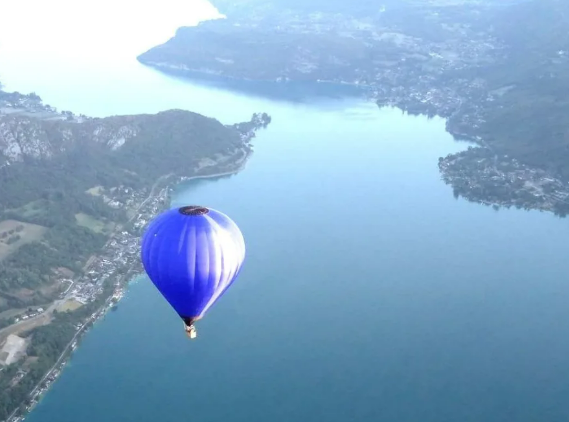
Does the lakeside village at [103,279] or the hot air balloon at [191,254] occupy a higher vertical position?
the hot air balloon at [191,254]

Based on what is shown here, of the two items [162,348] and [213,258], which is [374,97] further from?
[213,258]

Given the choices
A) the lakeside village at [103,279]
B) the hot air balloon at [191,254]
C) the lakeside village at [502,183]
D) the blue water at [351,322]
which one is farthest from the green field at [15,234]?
the lakeside village at [502,183]

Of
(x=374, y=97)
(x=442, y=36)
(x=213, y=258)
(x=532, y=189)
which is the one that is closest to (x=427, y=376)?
(x=213, y=258)

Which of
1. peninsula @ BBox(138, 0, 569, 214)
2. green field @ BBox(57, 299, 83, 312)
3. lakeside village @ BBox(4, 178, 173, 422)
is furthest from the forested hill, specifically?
peninsula @ BBox(138, 0, 569, 214)

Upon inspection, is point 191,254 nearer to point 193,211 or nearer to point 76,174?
point 193,211

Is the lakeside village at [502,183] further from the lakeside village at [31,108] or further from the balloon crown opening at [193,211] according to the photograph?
the balloon crown opening at [193,211]

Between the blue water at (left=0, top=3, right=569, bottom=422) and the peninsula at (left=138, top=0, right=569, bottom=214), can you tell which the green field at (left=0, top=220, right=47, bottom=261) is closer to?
the blue water at (left=0, top=3, right=569, bottom=422)

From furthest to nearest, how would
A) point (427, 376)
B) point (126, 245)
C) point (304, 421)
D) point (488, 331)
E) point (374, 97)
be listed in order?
1. point (374, 97)
2. point (126, 245)
3. point (488, 331)
4. point (427, 376)
5. point (304, 421)
